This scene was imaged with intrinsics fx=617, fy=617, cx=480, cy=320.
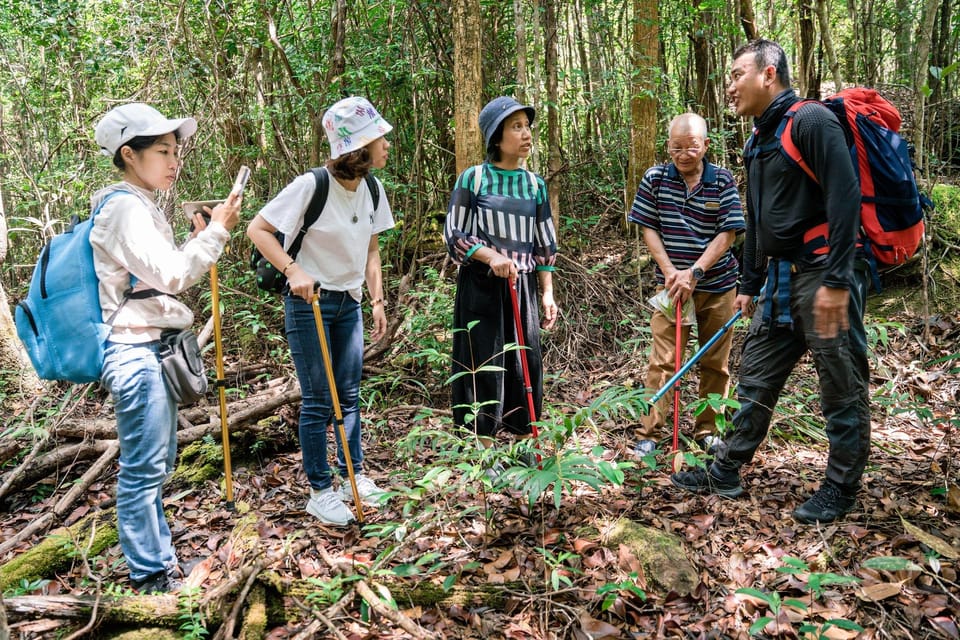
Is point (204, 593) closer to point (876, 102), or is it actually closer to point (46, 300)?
point (46, 300)

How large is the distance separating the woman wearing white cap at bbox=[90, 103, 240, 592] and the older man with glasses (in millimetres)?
2616

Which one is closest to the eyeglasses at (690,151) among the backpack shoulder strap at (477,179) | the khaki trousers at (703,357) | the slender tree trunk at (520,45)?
the khaki trousers at (703,357)

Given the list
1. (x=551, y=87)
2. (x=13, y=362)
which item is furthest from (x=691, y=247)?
(x=13, y=362)

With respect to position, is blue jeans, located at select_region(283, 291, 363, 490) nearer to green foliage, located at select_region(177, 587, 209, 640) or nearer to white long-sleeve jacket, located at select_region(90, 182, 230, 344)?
white long-sleeve jacket, located at select_region(90, 182, 230, 344)

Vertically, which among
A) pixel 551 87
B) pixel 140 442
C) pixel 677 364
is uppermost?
pixel 551 87

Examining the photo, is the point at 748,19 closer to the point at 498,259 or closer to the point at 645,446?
the point at 645,446

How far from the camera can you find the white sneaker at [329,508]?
331 centimetres

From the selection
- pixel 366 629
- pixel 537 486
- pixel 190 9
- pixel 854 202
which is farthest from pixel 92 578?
pixel 190 9

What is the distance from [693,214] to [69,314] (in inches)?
134

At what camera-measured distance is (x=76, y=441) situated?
13.8ft

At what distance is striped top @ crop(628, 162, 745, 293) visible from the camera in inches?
152

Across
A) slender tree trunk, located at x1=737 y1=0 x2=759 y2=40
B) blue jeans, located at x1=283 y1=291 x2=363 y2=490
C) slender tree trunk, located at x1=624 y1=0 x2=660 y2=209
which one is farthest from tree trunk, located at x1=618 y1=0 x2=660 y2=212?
blue jeans, located at x1=283 y1=291 x2=363 y2=490

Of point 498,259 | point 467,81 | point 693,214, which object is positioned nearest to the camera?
point 498,259

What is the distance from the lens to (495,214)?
349 cm
